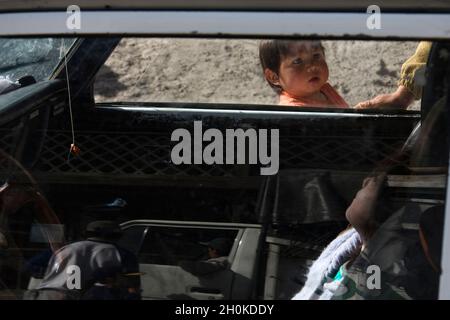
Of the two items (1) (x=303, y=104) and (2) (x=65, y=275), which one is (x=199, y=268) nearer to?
(2) (x=65, y=275)

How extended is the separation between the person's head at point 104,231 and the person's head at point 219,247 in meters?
0.24

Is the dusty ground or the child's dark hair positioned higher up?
the dusty ground

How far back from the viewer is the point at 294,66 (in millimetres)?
1993

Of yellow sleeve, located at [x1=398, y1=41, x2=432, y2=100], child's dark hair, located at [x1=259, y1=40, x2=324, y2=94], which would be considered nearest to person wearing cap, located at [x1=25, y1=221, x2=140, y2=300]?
child's dark hair, located at [x1=259, y1=40, x2=324, y2=94]

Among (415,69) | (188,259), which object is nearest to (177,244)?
(188,259)

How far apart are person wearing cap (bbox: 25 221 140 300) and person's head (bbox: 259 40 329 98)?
0.60 m

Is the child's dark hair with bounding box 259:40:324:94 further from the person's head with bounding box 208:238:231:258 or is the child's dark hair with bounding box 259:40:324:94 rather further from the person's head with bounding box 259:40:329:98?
the person's head with bounding box 208:238:231:258

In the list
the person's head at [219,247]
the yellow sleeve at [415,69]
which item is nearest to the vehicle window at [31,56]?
the person's head at [219,247]

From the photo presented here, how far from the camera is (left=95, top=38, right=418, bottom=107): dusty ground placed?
189 cm

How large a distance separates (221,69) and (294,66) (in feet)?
1.16

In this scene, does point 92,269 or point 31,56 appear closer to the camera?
point 92,269

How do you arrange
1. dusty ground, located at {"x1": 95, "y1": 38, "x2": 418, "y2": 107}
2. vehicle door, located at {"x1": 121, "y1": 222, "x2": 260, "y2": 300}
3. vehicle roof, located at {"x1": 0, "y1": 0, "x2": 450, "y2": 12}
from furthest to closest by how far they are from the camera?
dusty ground, located at {"x1": 95, "y1": 38, "x2": 418, "y2": 107}, vehicle door, located at {"x1": 121, "y1": 222, "x2": 260, "y2": 300}, vehicle roof, located at {"x1": 0, "y1": 0, "x2": 450, "y2": 12}

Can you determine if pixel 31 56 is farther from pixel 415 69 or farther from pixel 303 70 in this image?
pixel 415 69

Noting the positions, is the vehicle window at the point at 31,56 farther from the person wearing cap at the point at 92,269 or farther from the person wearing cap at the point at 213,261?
the person wearing cap at the point at 213,261
